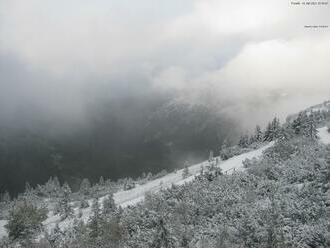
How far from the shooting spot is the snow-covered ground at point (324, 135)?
125062mm

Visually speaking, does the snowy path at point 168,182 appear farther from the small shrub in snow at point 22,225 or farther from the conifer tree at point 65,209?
the small shrub in snow at point 22,225

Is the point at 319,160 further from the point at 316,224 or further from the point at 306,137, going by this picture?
the point at 306,137

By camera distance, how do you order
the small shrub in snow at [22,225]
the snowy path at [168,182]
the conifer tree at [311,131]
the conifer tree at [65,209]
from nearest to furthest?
1. the small shrub in snow at [22,225]
2. the conifer tree at [311,131]
3. the snowy path at [168,182]
4. the conifer tree at [65,209]

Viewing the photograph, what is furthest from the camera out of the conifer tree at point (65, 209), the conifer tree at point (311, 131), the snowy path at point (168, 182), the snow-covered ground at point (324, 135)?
the conifer tree at point (65, 209)

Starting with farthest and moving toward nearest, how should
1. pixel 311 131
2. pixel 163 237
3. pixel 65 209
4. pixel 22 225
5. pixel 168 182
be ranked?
pixel 168 182
pixel 65 209
pixel 311 131
pixel 22 225
pixel 163 237

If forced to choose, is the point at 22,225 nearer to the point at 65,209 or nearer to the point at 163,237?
the point at 65,209

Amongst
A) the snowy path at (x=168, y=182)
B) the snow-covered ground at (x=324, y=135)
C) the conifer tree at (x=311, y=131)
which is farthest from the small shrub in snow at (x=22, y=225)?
the snow-covered ground at (x=324, y=135)

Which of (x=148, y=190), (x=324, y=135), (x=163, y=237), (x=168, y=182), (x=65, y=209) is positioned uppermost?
(x=168, y=182)

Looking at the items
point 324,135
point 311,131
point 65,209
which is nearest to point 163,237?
point 311,131

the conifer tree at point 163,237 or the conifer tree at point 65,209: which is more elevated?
the conifer tree at point 65,209

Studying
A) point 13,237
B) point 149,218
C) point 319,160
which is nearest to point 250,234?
point 149,218

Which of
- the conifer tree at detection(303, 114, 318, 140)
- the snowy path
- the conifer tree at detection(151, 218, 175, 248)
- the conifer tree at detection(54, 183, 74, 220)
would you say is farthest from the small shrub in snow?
the conifer tree at detection(303, 114, 318, 140)

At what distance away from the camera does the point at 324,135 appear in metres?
135

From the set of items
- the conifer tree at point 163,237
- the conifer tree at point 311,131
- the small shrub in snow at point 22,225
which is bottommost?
the conifer tree at point 163,237
